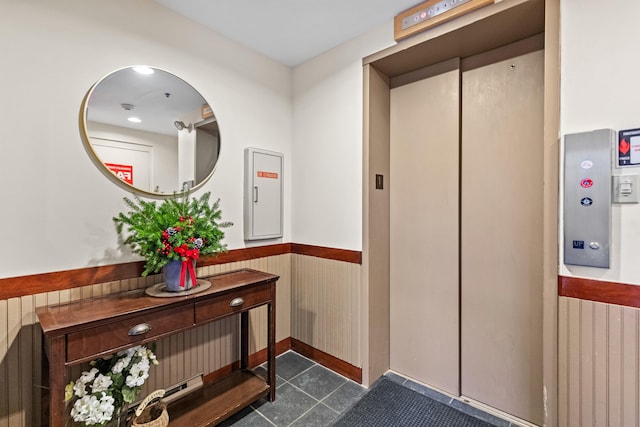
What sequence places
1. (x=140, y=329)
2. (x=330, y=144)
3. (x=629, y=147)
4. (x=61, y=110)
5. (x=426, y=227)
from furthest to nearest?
(x=330, y=144)
(x=426, y=227)
(x=61, y=110)
(x=140, y=329)
(x=629, y=147)

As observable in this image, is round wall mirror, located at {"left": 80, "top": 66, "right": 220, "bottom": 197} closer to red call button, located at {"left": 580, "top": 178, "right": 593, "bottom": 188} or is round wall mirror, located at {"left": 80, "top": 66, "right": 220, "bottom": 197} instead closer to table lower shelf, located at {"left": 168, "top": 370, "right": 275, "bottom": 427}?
table lower shelf, located at {"left": 168, "top": 370, "right": 275, "bottom": 427}

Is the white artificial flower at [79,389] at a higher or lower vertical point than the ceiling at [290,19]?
lower

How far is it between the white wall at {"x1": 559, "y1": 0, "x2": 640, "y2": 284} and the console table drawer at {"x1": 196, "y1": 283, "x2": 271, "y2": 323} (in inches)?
65.7

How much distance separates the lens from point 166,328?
4.94 feet

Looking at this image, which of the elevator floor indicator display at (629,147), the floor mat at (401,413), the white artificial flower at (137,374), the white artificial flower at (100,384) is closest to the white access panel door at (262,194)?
the white artificial flower at (137,374)

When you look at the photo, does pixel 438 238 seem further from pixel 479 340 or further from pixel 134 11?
pixel 134 11

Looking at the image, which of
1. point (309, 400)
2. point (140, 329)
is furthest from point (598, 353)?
point (140, 329)

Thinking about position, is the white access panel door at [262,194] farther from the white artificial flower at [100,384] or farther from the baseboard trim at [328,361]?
the white artificial flower at [100,384]

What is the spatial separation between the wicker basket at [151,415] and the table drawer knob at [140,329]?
14.5 inches

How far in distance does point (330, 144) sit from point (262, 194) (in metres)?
0.69

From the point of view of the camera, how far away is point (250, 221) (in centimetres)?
234

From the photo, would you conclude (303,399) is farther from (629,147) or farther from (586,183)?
(629,147)

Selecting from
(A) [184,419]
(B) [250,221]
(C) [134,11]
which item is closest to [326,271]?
(B) [250,221]

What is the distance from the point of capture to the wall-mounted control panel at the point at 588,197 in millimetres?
1330
